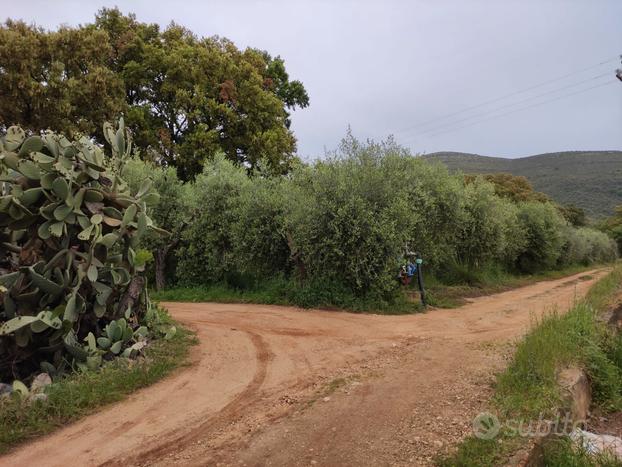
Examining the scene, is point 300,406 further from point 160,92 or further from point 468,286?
point 160,92

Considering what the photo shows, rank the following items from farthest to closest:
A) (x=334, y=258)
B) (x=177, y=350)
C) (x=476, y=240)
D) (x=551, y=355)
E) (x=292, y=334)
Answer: (x=476, y=240)
(x=334, y=258)
(x=292, y=334)
(x=177, y=350)
(x=551, y=355)

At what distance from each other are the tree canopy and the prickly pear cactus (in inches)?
531

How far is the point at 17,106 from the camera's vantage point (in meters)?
18.4

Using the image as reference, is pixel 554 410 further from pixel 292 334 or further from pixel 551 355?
pixel 292 334

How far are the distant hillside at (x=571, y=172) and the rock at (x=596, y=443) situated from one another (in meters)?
72.5

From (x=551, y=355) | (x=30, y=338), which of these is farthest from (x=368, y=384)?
(x=30, y=338)

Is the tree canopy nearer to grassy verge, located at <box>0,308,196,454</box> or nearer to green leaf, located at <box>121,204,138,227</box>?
green leaf, located at <box>121,204,138,227</box>

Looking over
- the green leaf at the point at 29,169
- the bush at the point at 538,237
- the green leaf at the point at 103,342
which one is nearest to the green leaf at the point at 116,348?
the green leaf at the point at 103,342

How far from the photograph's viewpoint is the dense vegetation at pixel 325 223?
39.8 ft

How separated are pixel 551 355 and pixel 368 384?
82.3 inches

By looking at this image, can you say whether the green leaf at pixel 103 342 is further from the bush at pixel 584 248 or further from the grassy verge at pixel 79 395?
the bush at pixel 584 248

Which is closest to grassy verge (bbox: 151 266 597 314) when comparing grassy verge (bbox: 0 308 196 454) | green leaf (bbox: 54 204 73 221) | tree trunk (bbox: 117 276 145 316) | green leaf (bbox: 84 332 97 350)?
tree trunk (bbox: 117 276 145 316)

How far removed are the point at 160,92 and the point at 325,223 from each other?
15352 mm

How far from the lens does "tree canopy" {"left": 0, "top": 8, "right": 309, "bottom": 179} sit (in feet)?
62.2
